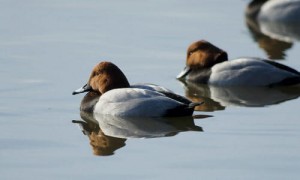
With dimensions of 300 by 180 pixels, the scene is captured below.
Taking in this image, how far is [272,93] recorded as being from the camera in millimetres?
12242

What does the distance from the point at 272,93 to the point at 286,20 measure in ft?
16.1

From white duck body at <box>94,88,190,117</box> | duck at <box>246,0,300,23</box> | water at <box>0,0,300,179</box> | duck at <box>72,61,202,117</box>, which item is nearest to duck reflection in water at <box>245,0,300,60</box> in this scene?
duck at <box>246,0,300,23</box>

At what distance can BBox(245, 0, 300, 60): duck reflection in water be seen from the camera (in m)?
15.7

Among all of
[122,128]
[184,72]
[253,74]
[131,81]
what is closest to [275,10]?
[184,72]

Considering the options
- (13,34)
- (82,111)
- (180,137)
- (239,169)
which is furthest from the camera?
(13,34)

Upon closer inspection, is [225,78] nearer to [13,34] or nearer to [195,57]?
[195,57]

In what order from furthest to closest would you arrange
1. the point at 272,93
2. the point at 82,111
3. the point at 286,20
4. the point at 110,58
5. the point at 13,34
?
the point at 286,20 → the point at 13,34 → the point at 110,58 → the point at 272,93 → the point at 82,111

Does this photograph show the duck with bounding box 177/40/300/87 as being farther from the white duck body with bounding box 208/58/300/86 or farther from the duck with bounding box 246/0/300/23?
the duck with bounding box 246/0/300/23

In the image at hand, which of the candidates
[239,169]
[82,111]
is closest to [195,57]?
[82,111]

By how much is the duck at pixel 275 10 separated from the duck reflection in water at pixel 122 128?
653cm

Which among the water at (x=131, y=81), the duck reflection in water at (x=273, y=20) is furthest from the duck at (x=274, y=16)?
the water at (x=131, y=81)

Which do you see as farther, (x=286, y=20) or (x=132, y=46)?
(x=286, y=20)

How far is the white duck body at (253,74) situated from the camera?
12.4 metres

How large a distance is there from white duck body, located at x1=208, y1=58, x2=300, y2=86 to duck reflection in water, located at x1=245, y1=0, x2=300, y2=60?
2.82 metres
